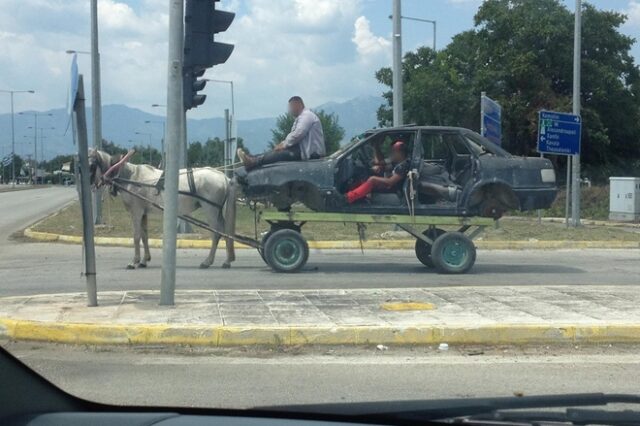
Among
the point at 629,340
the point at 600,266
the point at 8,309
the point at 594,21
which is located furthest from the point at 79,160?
the point at 594,21

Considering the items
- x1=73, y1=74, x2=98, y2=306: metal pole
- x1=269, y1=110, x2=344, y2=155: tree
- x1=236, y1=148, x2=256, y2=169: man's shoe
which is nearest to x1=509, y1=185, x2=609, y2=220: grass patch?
x1=269, y1=110, x2=344, y2=155: tree

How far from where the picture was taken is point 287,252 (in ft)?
43.2

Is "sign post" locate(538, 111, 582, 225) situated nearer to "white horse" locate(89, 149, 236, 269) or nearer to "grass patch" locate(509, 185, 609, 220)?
"grass patch" locate(509, 185, 609, 220)

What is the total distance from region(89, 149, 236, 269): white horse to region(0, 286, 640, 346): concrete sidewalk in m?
3.01

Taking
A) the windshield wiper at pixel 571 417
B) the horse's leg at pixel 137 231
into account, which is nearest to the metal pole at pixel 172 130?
the horse's leg at pixel 137 231

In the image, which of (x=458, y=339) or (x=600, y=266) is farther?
(x=600, y=266)

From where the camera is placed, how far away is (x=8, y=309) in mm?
9328

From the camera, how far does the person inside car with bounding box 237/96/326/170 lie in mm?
12758

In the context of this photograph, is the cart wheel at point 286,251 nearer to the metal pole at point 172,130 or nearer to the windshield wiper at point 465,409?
the metal pole at point 172,130

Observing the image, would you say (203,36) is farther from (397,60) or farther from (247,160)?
(397,60)

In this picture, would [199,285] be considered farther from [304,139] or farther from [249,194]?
[304,139]

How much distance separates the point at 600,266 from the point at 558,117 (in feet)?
28.8

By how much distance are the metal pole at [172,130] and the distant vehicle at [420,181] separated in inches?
128

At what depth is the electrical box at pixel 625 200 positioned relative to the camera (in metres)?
30.1
